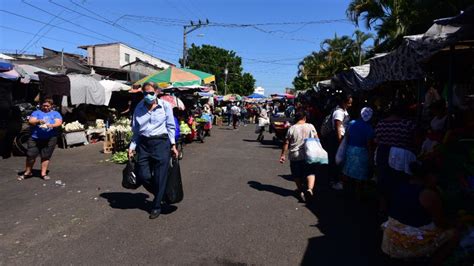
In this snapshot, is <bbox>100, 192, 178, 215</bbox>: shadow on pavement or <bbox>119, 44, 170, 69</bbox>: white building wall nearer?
<bbox>100, 192, 178, 215</bbox>: shadow on pavement

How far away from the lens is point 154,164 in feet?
20.0

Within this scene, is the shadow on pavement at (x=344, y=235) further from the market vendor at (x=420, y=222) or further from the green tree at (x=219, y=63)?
the green tree at (x=219, y=63)

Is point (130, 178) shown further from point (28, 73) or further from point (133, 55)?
point (133, 55)

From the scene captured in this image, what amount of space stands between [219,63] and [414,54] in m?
62.9

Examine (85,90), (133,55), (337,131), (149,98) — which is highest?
(133,55)

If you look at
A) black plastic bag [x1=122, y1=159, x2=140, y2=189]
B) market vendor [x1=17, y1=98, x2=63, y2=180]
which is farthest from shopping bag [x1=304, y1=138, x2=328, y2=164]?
market vendor [x1=17, y1=98, x2=63, y2=180]

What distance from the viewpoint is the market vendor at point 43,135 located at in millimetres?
8453

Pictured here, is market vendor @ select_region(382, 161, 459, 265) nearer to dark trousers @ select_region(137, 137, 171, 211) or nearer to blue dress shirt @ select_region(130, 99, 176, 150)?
dark trousers @ select_region(137, 137, 171, 211)

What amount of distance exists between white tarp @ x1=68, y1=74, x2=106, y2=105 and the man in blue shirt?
984cm

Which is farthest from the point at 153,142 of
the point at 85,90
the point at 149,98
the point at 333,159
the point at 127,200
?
the point at 85,90

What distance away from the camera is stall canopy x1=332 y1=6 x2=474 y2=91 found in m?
4.27

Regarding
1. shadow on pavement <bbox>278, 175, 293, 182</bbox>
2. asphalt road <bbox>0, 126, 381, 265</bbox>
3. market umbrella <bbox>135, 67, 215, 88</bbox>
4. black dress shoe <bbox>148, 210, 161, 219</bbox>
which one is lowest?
asphalt road <bbox>0, 126, 381, 265</bbox>

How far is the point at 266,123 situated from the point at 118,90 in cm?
646

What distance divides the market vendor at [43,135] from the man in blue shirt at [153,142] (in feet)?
11.0
